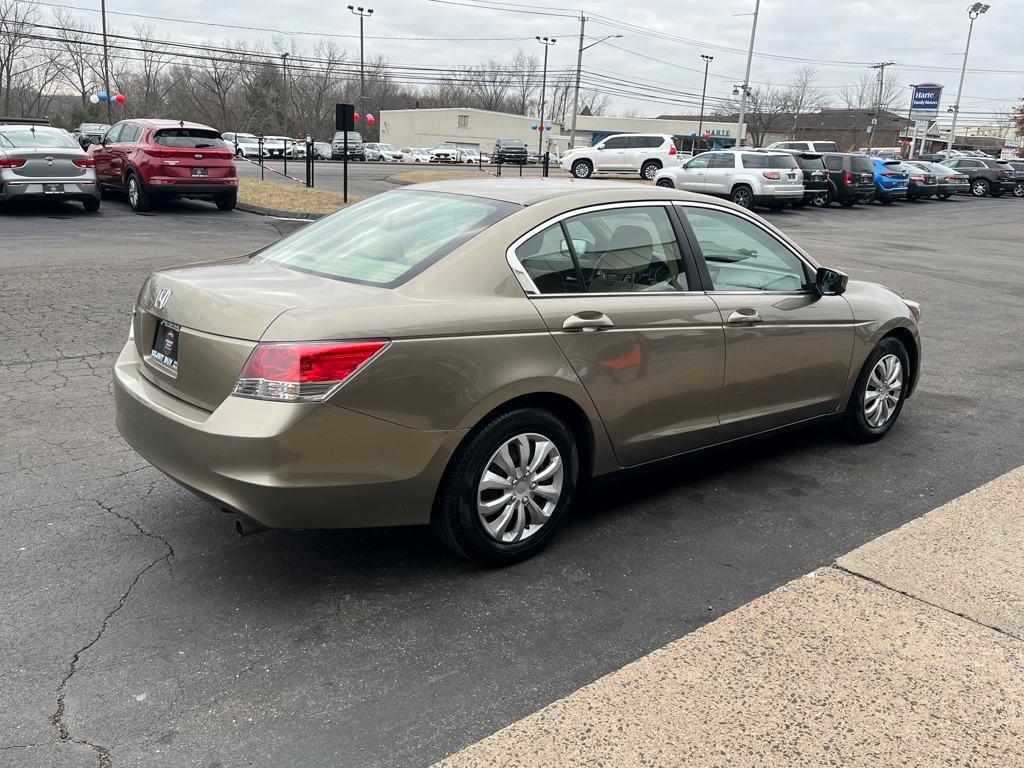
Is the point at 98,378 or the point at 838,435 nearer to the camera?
the point at 838,435

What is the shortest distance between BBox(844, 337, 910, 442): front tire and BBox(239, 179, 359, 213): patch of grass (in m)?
13.8

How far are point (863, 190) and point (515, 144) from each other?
26.1 metres

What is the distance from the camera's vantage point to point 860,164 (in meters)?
30.7

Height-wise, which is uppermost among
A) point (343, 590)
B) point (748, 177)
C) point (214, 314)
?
point (748, 177)

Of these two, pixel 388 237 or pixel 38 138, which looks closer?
pixel 388 237

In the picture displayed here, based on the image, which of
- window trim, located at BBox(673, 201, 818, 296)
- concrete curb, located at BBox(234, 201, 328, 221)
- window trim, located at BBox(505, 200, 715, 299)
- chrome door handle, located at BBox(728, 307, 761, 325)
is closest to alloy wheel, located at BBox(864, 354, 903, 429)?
window trim, located at BBox(673, 201, 818, 296)

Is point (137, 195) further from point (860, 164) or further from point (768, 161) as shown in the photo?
point (860, 164)

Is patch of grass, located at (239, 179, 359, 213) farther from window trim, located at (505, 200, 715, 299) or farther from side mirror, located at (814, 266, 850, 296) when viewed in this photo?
window trim, located at (505, 200, 715, 299)

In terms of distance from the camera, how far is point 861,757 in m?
2.58

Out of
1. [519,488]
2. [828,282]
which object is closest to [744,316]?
[828,282]

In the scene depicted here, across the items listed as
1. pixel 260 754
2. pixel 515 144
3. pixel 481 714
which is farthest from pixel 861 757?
pixel 515 144

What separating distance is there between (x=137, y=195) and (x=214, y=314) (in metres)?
15.6

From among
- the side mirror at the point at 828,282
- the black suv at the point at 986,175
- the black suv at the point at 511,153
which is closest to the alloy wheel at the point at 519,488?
the side mirror at the point at 828,282

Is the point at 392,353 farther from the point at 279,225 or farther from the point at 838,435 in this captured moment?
the point at 279,225
